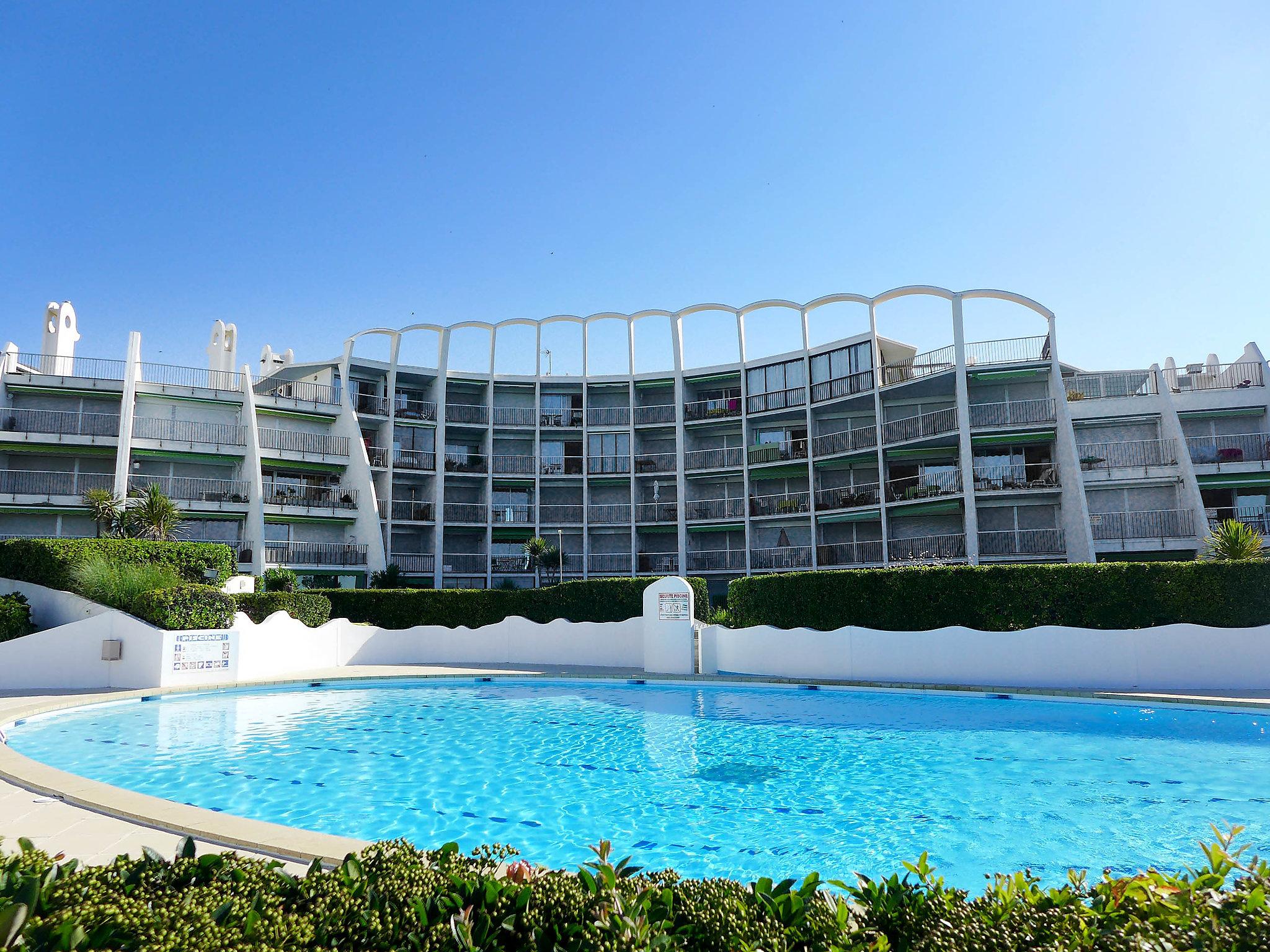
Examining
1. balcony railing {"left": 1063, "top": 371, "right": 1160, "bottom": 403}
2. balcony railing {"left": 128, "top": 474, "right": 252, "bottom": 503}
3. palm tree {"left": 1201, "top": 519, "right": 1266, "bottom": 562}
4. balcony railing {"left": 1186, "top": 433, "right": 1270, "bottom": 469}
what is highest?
balcony railing {"left": 1063, "top": 371, "right": 1160, "bottom": 403}

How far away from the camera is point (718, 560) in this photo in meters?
40.5

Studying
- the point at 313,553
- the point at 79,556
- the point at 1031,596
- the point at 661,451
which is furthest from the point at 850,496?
the point at 79,556

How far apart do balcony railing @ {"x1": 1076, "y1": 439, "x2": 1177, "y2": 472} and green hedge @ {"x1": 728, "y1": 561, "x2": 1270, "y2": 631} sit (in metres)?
15.3

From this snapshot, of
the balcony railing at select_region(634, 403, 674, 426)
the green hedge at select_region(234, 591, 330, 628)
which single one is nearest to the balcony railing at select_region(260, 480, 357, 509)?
the green hedge at select_region(234, 591, 330, 628)

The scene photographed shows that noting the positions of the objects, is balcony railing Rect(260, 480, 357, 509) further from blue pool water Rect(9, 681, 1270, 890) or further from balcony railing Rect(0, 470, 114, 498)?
blue pool water Rect(9, 681, 1270, 890)

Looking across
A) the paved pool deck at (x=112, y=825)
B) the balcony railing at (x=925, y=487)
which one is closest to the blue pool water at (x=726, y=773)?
the paved pool deck at (x=112, y=825)

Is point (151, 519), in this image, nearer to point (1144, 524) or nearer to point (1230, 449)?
point (1144, 524)

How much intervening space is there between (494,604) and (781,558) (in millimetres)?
16414

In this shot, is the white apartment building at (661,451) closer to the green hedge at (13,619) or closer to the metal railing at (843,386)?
the metal railing at (843,386)

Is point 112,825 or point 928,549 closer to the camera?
point 112,825

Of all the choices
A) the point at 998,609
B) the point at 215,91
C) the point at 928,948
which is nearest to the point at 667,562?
the point at 998,609

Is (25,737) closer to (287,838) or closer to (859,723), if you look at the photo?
(287,838)

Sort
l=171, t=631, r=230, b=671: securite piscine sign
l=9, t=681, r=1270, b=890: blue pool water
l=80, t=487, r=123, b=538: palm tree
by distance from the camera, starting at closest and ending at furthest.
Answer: l=9, t=681, r=1270, b=890: blue pool water, l=171, t=631, r=230, b=671: securite piscine sign, l=80, t=487, r=123, b=538: palm tree

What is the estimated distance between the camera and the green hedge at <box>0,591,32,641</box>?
18656mm
